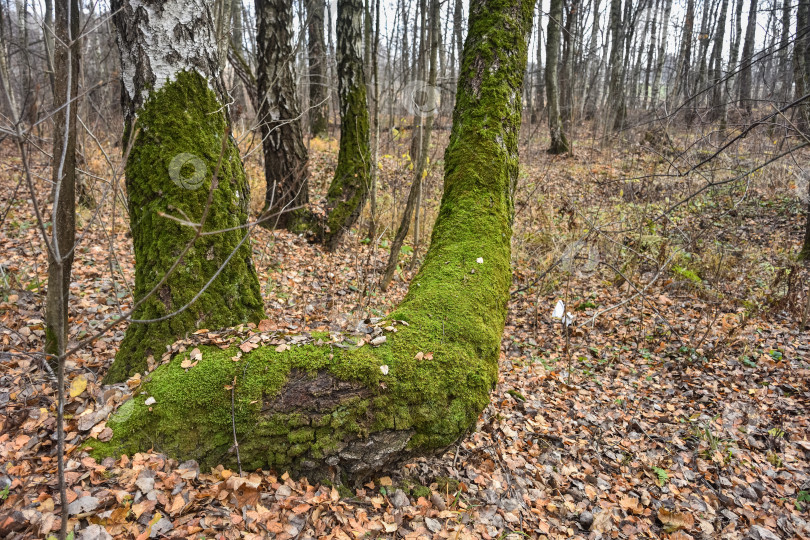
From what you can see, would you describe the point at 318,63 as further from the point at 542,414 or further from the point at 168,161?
the point at 542,414

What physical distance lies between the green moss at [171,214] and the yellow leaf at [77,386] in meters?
0.17

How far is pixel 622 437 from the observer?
358cm

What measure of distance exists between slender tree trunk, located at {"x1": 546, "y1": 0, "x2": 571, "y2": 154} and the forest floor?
6.37 m

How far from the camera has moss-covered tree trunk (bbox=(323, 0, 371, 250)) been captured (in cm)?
638

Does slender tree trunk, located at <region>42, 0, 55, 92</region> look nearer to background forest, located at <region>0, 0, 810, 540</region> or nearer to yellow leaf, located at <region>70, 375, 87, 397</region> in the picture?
background forest, located at <region>0, 0, 810, 540</region>

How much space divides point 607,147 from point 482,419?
40.2ft

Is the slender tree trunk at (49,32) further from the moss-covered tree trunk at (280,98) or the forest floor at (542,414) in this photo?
the moss-covered tree trunk at (280,98)

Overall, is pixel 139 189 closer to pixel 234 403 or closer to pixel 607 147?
pixel 234 403

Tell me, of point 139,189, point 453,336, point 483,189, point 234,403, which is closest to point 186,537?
point 234,403

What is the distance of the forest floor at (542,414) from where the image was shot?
81.4 inches

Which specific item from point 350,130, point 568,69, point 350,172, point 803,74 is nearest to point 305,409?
point 350,172

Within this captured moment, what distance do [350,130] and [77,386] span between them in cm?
504

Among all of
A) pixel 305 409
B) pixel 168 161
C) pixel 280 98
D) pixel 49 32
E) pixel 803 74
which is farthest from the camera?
pixel 803 74

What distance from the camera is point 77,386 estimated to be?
2430mm
